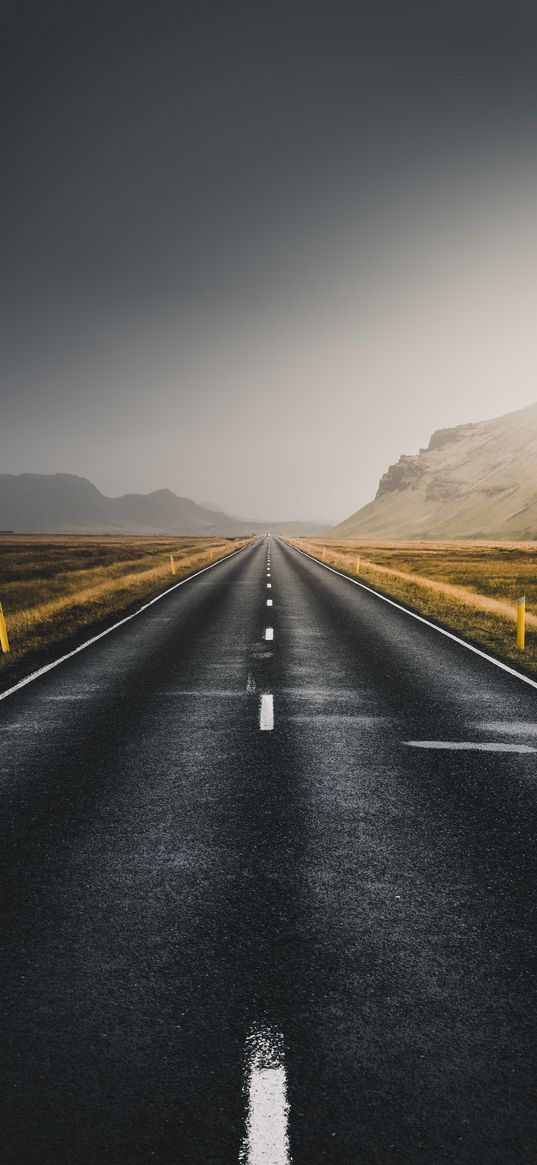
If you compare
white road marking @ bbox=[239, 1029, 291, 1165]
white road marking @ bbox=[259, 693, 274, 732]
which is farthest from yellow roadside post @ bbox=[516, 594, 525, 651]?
white road marking @ bbox=[239, 1029, 291, 1165]

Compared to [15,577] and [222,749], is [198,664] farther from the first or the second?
[15,577]

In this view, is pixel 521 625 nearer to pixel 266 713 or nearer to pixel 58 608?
pixel 266 713

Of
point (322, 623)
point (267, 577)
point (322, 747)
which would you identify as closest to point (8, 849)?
point (322, 747)

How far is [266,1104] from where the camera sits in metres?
2.52

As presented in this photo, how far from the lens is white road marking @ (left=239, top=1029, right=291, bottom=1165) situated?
233 centimetres

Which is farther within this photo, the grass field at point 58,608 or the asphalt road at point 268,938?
the grass field at point 58,608

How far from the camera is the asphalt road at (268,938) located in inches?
98.1

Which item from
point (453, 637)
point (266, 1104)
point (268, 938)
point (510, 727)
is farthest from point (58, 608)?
point (266, 1104)

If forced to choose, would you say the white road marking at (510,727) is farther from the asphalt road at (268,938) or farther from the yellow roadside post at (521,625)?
the yellow roadside post at (521,625)

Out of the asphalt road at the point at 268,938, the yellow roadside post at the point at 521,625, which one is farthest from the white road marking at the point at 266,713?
the yellow roadside post at the point at 521,625

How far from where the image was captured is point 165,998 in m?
3.15

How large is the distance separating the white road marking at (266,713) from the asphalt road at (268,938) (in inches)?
2.5

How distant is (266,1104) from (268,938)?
1097 millimetres

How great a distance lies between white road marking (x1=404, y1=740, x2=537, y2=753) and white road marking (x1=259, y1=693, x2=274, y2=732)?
64.0 inches
